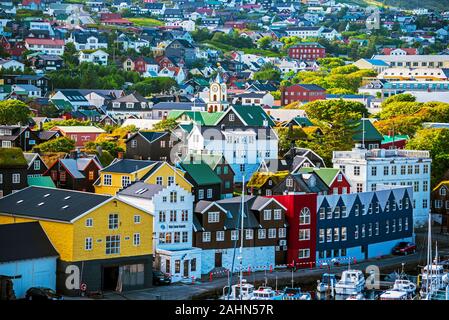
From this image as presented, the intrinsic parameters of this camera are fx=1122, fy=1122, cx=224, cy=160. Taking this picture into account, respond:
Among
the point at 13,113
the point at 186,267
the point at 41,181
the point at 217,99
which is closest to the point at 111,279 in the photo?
the point at 186,267

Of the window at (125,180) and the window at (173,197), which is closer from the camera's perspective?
the window at (173,197)

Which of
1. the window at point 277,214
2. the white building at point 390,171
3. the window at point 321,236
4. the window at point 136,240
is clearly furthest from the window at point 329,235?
the window at point 136,240

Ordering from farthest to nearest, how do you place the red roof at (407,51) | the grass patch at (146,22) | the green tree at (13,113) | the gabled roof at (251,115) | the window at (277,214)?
the grass patch at (146,22) → the red roof at (407,51) → the green tree at (13,113) → the gabled roof at (251,115) → the window at (277,214)

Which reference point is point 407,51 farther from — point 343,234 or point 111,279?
point 111,279

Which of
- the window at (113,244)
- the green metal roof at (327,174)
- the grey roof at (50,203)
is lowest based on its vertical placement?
the window at (113,244)

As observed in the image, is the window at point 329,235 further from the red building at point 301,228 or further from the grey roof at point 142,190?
the grey roof at point 142,190
